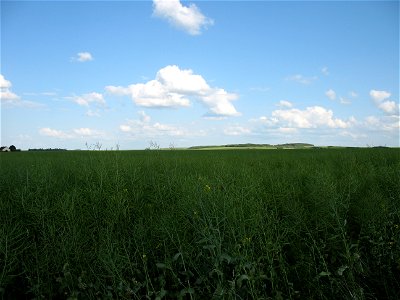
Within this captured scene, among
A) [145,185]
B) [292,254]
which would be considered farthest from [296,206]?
[145,185]

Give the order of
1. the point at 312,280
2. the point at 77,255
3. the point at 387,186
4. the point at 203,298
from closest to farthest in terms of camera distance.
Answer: the point at 203,298 → the point at 312,280 → the point at 77,255 → the point at 387,186

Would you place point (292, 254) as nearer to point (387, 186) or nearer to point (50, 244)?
point (50, 244)

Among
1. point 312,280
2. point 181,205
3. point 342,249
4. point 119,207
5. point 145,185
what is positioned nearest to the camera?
point 312,280

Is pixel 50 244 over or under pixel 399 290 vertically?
over

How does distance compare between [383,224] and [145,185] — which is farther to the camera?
[145,185]

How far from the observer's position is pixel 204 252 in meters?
2.76

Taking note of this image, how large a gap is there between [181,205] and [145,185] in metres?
1.81

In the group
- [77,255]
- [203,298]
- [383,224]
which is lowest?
[203,298]

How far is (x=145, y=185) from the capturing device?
5031mm

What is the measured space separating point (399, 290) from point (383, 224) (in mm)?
688

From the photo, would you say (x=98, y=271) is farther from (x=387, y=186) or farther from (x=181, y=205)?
(x=387, y=186)

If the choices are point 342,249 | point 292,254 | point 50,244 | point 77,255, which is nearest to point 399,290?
point 342,249

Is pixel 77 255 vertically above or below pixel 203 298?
above

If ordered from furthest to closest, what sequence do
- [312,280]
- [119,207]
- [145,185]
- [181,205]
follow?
[145,185], [119,207], [181,205], [312,280]
